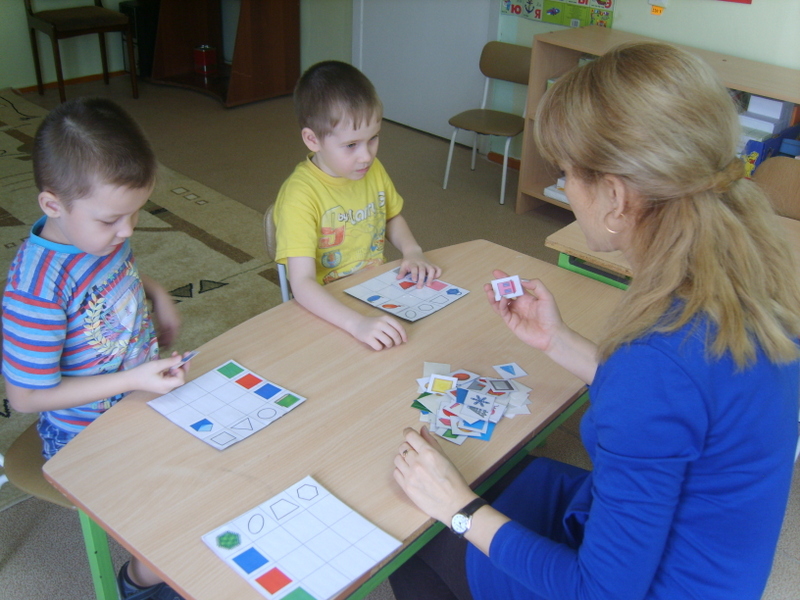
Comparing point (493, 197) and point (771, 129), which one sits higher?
point (771, 129)

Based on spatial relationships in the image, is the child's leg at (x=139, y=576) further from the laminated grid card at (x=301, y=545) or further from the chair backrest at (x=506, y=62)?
the chair backrest at (x=506, y=62)

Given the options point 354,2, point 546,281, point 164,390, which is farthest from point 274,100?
point 164,390

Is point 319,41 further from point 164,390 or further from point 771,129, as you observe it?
point 164,390

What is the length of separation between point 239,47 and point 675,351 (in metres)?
5.15

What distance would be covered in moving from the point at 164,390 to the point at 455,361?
58 cm

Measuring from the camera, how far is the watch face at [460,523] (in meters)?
1.09

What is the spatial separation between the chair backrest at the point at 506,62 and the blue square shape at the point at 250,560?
3.60 m

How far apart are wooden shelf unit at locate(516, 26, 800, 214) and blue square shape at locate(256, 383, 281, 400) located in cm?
220

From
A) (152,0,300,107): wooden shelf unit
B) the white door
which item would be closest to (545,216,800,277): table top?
the white door

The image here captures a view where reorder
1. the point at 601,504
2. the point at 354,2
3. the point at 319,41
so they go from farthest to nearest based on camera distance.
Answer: the point at 319,41, the point at 354,2, the point at 601,504

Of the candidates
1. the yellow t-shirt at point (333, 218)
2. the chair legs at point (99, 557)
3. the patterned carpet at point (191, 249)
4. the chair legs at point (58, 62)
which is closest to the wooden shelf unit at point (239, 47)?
the chair legs at point (58, 62)

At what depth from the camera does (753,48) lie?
3.43m

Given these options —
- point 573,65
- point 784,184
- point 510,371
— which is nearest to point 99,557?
point 510,371

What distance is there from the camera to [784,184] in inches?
93.6
